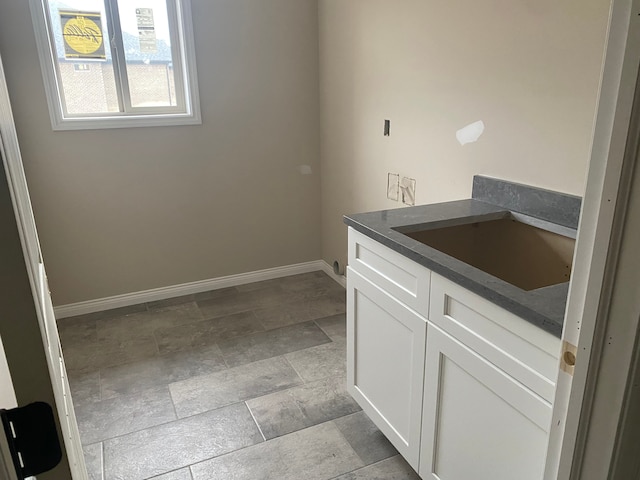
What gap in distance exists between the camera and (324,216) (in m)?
3.84

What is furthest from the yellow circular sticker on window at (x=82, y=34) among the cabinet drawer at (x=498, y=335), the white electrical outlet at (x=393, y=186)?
the cabinet drawer at (x=498, y=335)

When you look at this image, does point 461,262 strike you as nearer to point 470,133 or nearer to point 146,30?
point 470,133

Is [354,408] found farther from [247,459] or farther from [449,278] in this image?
[449,278]

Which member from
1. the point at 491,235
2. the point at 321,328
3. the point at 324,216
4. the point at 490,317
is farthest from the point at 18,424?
the point at 324,216

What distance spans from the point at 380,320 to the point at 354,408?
0.66m

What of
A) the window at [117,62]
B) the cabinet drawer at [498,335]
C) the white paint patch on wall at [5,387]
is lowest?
the cabinet drawer at [498,335]

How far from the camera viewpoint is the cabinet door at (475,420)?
1.24 metres

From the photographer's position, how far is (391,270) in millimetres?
Answer: 1746

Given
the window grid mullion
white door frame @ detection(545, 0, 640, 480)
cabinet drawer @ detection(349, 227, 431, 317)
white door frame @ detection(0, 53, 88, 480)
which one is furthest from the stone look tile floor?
the window grid mullion

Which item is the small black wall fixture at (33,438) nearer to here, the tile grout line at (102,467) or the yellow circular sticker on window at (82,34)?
the tile grout line at (102,467)

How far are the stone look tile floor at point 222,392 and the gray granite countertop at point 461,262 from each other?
0.94 m

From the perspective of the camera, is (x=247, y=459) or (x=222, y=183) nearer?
(x=247, y=459)

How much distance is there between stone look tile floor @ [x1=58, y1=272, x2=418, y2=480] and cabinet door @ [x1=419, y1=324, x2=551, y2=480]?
1.31 feet

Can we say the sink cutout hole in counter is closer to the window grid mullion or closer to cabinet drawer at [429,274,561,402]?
cabinet drawer at [429,274,561,402]
